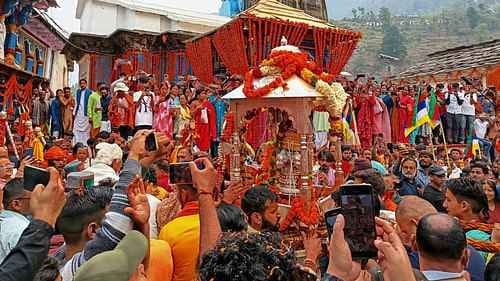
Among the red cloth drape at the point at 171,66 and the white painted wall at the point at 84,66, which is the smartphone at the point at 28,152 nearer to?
the red cloth drape at the point at 171,66

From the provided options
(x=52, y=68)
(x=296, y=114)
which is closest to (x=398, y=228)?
(x=296, y=114)

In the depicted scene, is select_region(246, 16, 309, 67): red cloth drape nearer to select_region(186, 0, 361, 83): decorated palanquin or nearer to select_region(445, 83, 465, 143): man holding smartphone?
select_region(186, 0, 361, 83): decorated palanquin

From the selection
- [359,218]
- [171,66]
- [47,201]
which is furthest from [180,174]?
[171,66]

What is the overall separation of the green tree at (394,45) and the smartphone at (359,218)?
61.5 m

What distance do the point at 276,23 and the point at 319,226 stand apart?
6924 millimetres

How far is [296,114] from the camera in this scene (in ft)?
18.4

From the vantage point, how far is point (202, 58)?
15523 millimetres

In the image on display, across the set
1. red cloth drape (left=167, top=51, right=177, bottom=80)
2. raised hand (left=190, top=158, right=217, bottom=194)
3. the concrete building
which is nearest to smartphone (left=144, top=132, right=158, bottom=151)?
raised hand (left=190, top=158, right=217, bottom=194)

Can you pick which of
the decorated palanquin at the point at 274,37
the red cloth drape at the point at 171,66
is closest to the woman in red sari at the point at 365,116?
the decorated palanquin at the point at 274,37

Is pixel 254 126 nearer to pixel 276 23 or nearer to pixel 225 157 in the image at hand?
pixel 225 157

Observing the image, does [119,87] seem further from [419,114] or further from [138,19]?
[138,19]

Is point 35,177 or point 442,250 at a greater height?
point 35,177

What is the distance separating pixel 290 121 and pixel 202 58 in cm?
988

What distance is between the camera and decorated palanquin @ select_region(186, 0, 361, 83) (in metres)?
10.9
